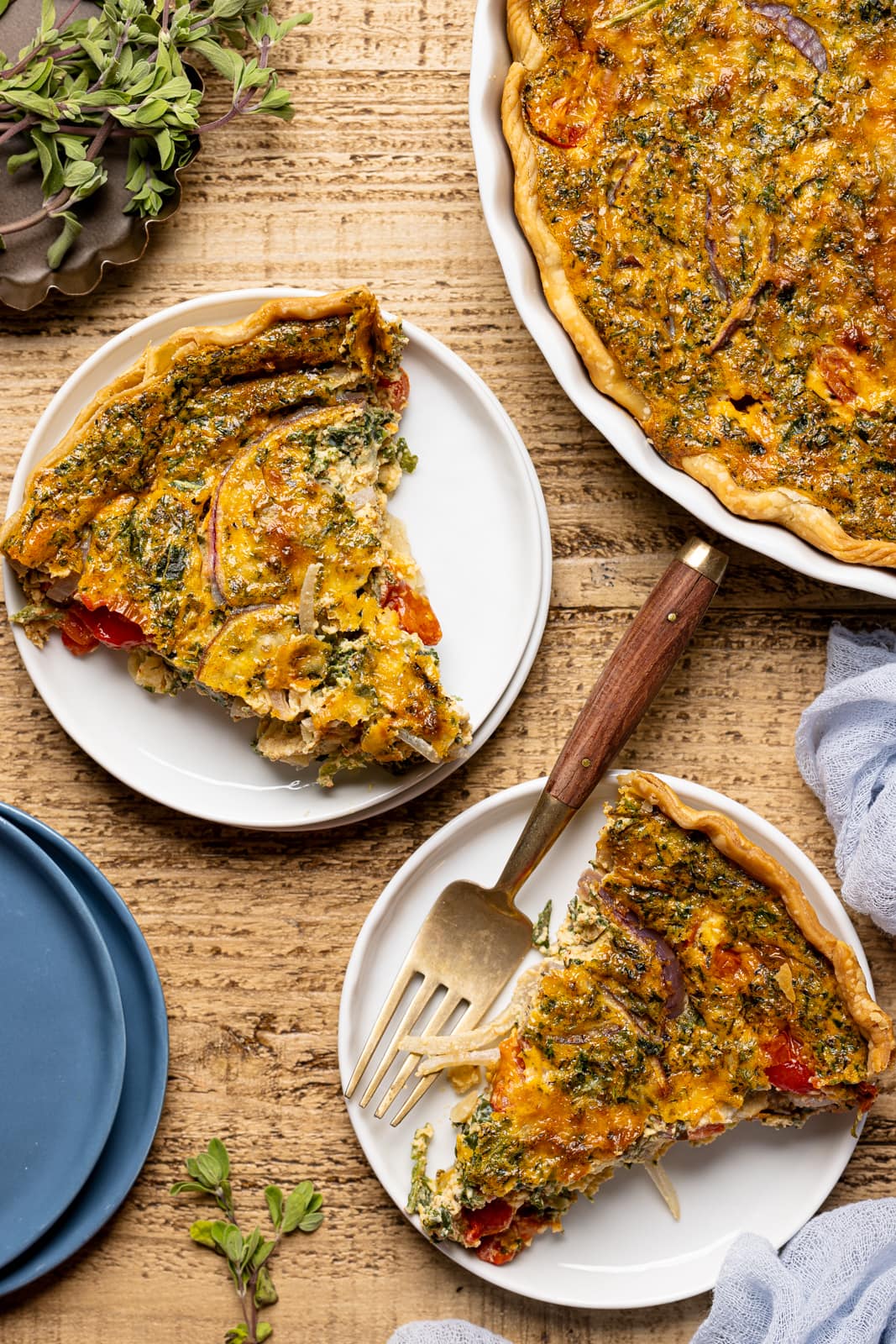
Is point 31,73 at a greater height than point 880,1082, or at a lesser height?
greater

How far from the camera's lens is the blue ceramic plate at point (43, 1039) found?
2.71m

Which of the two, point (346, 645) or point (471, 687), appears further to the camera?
point (471, 687)

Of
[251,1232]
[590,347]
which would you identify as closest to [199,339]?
[590,347]

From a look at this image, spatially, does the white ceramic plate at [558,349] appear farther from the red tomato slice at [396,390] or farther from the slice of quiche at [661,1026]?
the slice of quiche at [661,1026]

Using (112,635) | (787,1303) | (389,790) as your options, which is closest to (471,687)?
(389,790)

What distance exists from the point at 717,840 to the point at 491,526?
0.94 m

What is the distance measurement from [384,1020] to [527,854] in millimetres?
527

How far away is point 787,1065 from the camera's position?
2445 millimetres

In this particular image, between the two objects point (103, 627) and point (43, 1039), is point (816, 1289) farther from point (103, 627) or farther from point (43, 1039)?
point (103, 627)

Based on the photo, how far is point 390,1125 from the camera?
9.00 ft

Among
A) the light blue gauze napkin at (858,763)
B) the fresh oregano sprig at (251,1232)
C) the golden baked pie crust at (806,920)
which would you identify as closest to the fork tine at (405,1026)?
the fresh oregano sprig at (251,1232)

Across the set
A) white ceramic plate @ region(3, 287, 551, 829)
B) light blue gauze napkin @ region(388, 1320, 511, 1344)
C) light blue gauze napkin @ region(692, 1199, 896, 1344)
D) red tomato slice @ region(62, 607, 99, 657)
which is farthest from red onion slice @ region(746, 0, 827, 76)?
light blue gauze napkin @ region(388, 1320, 511, 1344)

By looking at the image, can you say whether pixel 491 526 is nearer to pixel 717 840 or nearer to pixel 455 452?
pixel 455 452

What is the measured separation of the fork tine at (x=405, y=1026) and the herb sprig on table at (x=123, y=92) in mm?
1948
